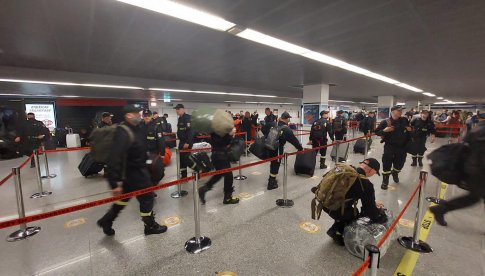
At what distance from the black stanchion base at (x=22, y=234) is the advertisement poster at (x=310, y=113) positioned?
1041cm

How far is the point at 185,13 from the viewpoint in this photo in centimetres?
318

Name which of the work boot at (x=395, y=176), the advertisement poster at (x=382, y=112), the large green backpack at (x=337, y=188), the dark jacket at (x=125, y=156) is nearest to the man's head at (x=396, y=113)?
A: the work boot at (x=395, y=176)

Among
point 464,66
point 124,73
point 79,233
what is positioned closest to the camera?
point 79,233

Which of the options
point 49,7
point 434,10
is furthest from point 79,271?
point 434,10

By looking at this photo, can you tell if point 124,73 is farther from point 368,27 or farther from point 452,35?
point 452,35

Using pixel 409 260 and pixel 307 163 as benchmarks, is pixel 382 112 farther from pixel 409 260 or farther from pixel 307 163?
pixel 409 260

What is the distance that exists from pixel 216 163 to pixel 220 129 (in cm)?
69

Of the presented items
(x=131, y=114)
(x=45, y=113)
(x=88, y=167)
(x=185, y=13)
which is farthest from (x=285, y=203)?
(x=45, y=113)

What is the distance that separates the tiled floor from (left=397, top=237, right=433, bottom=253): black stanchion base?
0.25 ft

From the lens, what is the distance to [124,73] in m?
7.88

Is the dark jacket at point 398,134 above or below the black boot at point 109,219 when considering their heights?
above

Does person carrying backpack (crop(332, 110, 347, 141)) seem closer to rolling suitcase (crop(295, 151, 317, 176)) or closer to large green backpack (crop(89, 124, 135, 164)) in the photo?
rolling suitcase (crop(295, 151, 317, 176))

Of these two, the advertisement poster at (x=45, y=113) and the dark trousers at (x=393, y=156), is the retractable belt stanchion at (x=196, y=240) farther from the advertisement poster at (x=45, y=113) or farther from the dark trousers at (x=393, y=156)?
the advertisement poster at (x=45, y=113)

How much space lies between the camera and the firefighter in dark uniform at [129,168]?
8.28 feet
